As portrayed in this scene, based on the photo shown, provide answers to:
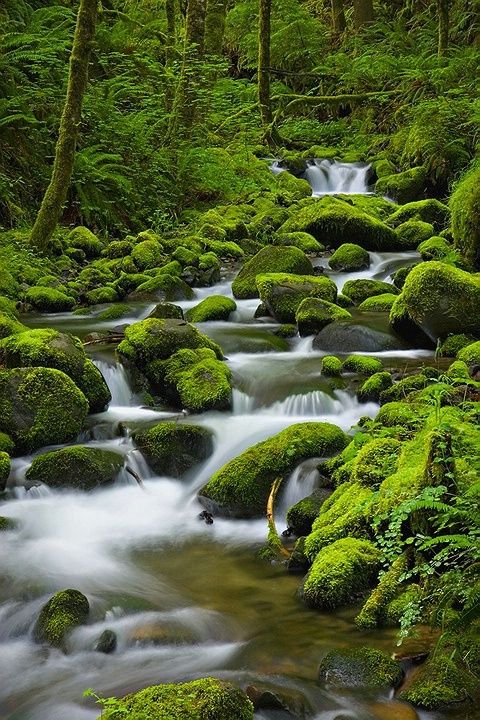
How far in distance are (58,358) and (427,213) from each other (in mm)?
8809

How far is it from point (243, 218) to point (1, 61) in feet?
16.6

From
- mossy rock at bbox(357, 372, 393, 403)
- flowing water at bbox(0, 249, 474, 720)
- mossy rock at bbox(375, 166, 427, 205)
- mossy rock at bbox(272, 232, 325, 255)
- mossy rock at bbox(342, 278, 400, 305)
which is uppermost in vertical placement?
mossy rock at bbox(375, 166, 427, 205)

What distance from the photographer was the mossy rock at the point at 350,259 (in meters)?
11.7

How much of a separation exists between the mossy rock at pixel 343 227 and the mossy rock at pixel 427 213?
3.43ft


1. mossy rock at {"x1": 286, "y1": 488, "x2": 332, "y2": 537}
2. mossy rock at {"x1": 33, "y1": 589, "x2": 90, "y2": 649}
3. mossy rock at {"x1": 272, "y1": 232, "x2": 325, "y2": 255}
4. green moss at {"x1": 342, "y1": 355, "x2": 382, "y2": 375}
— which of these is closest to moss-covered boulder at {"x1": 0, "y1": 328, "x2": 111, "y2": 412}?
green moss at {"x1": 342, "y1": 355, "x2": 382, "y2": 375}

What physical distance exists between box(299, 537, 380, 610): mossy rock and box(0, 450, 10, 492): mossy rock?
2.61m

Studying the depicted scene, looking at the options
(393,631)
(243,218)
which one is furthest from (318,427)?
(243,218)

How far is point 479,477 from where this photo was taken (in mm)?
3951

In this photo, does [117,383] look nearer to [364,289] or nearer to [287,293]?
[287,293]

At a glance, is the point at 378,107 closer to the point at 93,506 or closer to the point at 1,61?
the point at 1,61

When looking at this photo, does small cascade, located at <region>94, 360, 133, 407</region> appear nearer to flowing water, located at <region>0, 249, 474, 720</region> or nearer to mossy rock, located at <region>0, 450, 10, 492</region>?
flowing water, located at <region>0, 249, 474, 720</region>

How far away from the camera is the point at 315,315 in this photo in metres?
8.82

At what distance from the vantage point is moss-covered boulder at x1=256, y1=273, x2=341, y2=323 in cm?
940

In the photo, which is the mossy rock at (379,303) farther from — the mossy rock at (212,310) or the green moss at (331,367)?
the green moss at (331,367)
